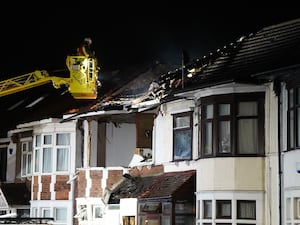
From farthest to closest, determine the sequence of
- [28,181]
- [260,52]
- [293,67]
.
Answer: [28,181] < [260,52] < [293,67]

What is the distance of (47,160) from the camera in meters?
42.1

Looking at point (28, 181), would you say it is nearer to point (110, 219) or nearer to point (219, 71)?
point (110, 219)

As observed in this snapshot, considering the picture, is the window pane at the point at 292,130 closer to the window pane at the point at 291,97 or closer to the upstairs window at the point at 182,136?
the window pane at the point at 291,97

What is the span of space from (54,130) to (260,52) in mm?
15697

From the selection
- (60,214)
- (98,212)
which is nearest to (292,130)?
(98,212)

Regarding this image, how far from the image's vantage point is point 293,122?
25.8 metres

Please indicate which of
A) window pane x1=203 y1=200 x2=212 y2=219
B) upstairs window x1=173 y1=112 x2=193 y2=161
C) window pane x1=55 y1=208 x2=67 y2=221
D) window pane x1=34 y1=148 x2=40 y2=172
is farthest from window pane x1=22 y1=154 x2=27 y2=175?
window pane x1=203 y1=200 x2=212 y2=219

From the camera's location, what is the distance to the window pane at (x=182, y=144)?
31.3m

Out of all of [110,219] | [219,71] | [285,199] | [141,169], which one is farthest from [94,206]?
[285,199]

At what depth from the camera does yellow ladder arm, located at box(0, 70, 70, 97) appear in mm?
40531

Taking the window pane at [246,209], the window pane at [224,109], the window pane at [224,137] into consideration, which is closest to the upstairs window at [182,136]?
the window pane at [224,109]

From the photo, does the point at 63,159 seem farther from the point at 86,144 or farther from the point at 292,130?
the point at 292,130

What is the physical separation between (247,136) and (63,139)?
1580 cm

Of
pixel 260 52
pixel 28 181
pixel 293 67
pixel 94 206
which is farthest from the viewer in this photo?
pixel 28 181
